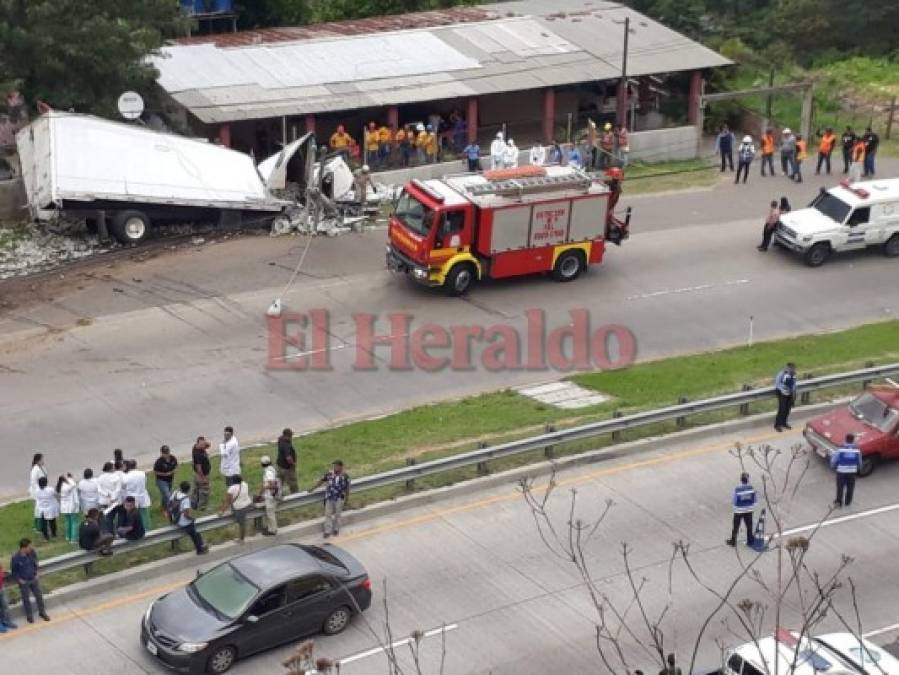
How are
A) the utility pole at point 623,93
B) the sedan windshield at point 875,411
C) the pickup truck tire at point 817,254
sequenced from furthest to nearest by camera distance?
the utility pole at point 623,93 < the pickup truck tire at point 817,254 < the sedan windshield at point 875,411

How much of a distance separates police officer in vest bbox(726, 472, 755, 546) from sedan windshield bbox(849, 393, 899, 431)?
3.49m

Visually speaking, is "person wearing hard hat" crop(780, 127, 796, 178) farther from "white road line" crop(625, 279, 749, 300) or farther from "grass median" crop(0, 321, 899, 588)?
"grass median" crop(0, 321, 899, 588)

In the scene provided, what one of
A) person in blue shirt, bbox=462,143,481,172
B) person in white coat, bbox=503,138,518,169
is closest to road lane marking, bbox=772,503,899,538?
person in white coat, bbox=503,138,518,169

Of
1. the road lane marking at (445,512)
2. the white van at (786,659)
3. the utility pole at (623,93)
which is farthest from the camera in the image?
the utility pole at (623,93)

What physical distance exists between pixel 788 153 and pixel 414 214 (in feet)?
42.4

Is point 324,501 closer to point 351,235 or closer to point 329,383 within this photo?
point 329,383

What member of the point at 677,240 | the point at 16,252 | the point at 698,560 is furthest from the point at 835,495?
the point at 16,252

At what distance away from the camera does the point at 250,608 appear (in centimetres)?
1830

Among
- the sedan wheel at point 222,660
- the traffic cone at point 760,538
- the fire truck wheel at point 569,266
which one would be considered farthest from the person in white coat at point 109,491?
the fire truck wheel at point 569,266

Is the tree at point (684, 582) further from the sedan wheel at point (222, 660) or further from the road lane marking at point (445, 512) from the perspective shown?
the sedan wheel at point (222, 660)

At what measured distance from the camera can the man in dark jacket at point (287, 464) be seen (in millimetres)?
22312

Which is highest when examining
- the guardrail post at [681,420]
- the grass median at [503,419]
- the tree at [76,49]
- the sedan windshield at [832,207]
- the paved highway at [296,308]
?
the tree at [76,49]

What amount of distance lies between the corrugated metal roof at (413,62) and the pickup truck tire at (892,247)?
34.2 feet

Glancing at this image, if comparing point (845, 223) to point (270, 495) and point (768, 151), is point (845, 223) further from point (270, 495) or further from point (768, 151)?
point (270, 495)
